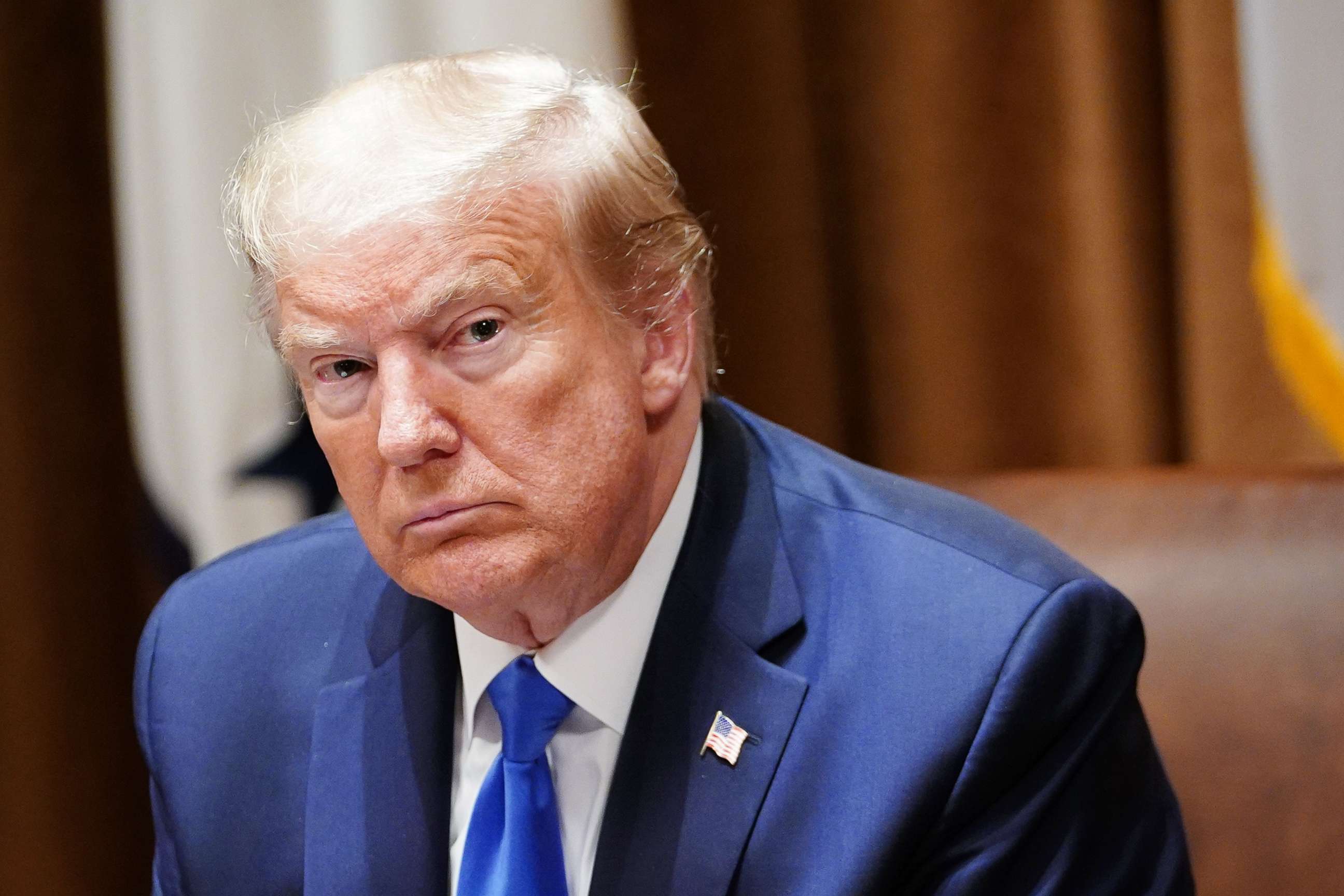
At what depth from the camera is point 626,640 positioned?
3.93 ft

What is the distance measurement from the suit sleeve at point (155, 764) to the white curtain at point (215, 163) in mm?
603

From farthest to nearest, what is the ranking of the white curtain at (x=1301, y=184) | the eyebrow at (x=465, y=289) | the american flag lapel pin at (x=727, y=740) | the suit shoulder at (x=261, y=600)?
the white curtain at (x=1301, y=184) → the suit shoulder at (x=261, y=600) → the american flag lapel pin at (x=727, y=740) → the eyebrow at (x=465, y=289)

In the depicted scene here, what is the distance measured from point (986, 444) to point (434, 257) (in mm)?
1383

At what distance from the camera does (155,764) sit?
137 centimetres

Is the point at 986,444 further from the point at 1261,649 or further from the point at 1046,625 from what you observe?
the point at 1046,625

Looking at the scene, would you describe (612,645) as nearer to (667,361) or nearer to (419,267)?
(667,361)

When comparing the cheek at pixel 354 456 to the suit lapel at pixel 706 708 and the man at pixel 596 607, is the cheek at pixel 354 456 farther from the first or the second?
the suit lapel at pixel 706 708

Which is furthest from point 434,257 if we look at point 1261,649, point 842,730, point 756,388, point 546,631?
point 756,388

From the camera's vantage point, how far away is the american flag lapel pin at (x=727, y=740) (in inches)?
44.5

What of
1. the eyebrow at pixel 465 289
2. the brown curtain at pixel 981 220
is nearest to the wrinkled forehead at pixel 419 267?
the eyebrow at pixel 465 289

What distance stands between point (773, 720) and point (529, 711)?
0.21 m

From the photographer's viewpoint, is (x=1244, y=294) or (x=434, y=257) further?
(x=1244, y=294)

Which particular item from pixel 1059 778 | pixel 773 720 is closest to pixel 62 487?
pixel 773 720

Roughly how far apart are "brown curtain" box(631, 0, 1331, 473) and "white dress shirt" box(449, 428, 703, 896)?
3.40 ft
